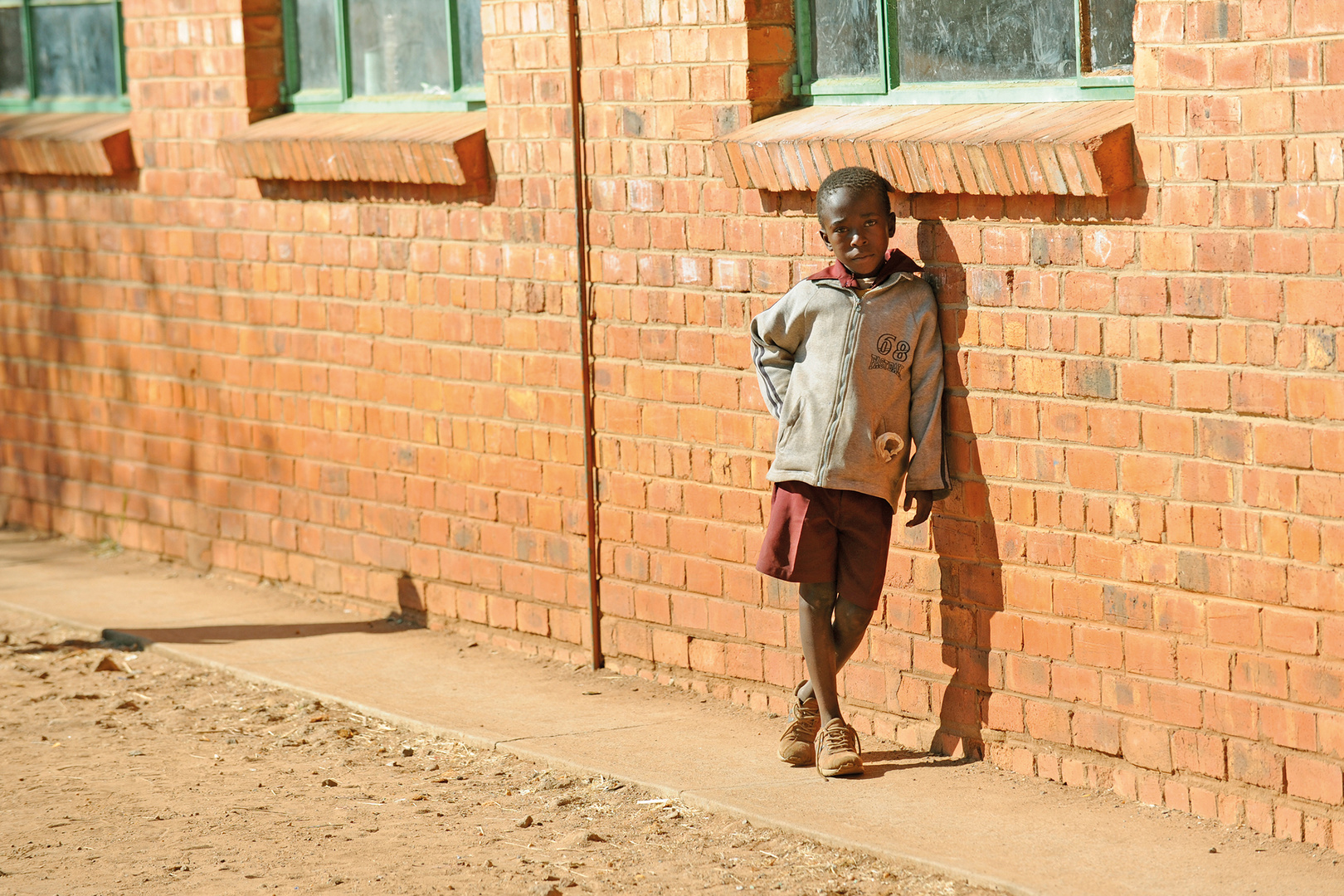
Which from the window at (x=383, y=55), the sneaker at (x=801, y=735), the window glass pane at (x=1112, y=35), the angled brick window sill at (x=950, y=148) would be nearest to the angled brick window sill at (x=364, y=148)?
the window at (x=383, y=55)

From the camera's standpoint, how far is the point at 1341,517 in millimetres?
4344

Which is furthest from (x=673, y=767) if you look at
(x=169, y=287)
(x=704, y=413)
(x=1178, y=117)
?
(x=169, y=287)

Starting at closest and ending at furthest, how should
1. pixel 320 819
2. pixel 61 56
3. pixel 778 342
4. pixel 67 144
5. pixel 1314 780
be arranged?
pixel 1314 780 → pixel 320 819 → pixel 778 342 → pixel 67 144 → pixel 61 56

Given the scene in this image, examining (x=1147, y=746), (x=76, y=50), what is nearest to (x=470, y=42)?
(x=76, y=50)

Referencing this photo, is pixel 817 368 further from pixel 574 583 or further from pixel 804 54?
pixel 574 583

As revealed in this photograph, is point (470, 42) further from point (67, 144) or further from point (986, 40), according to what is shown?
point (67, 144)

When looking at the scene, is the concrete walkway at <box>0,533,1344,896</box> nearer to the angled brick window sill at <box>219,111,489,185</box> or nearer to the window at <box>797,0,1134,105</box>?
the angled brick window sill at <box>219,111,489,185</box>

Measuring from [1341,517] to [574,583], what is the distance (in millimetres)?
3034

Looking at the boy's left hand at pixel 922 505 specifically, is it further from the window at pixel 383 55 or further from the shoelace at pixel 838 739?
the window at pixel 383 55

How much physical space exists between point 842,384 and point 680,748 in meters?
1.27

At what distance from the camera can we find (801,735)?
545 centimetres

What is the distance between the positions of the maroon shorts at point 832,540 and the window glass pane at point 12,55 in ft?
19.3

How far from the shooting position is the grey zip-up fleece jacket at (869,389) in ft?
17.0

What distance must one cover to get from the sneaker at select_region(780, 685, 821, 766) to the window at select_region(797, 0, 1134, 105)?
1.84 m
